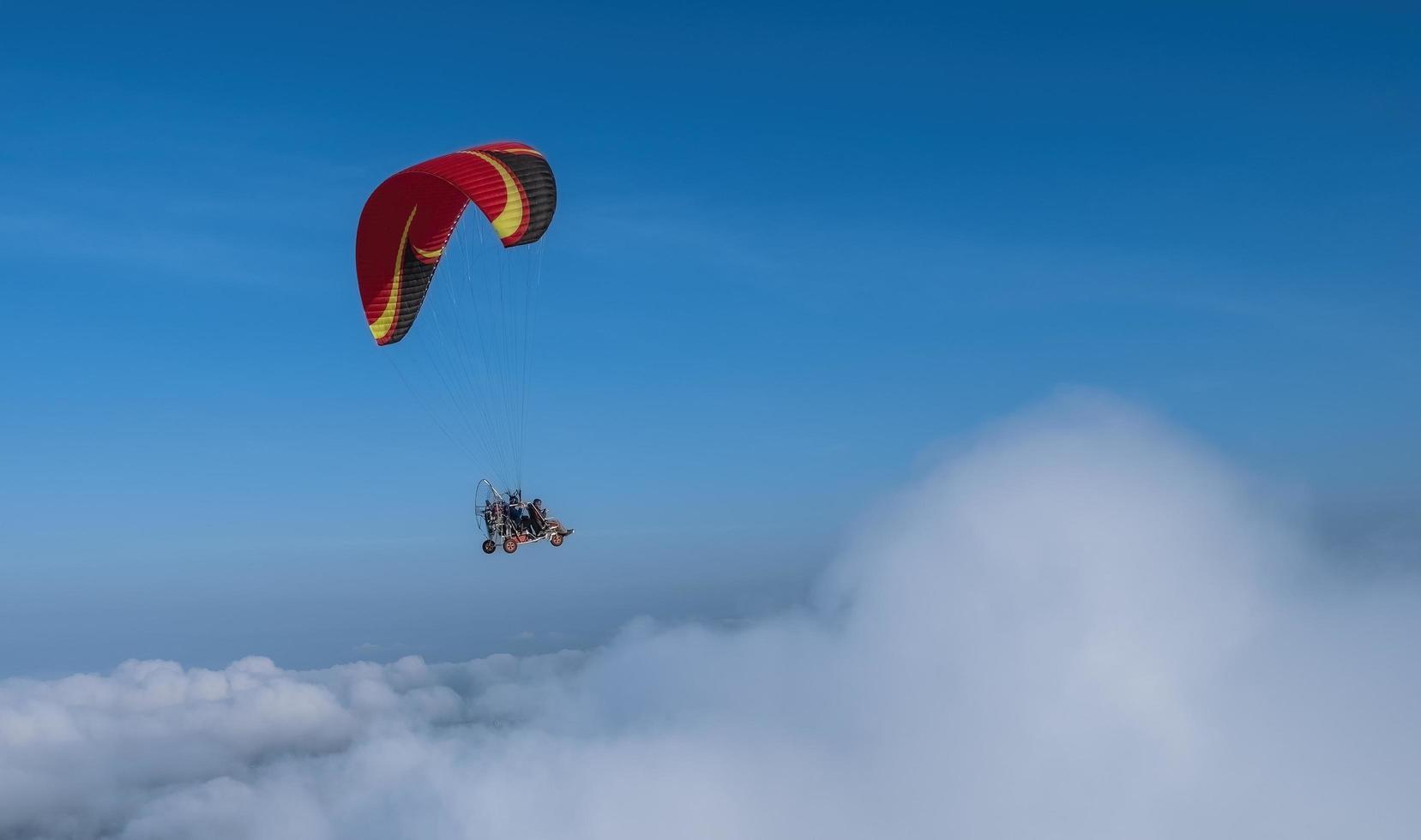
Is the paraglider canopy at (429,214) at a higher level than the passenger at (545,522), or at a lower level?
higher

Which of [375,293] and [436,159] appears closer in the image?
[436,159]

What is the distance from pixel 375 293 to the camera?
42250mm

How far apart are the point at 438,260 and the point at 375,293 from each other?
3.24m

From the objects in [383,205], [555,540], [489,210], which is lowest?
[555,540]

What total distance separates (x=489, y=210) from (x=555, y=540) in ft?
45.5

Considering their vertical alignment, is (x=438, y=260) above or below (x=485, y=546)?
above

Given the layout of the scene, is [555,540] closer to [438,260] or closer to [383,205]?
[438,260]

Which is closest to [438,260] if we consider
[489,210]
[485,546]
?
[489,210]

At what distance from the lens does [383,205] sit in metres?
40.5

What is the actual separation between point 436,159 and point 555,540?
16.7m

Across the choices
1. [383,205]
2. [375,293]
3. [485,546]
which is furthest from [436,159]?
[485,546]

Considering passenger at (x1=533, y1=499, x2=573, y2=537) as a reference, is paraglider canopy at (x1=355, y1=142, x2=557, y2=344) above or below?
above

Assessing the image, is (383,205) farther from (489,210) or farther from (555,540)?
(555,540)

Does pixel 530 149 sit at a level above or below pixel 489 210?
above
